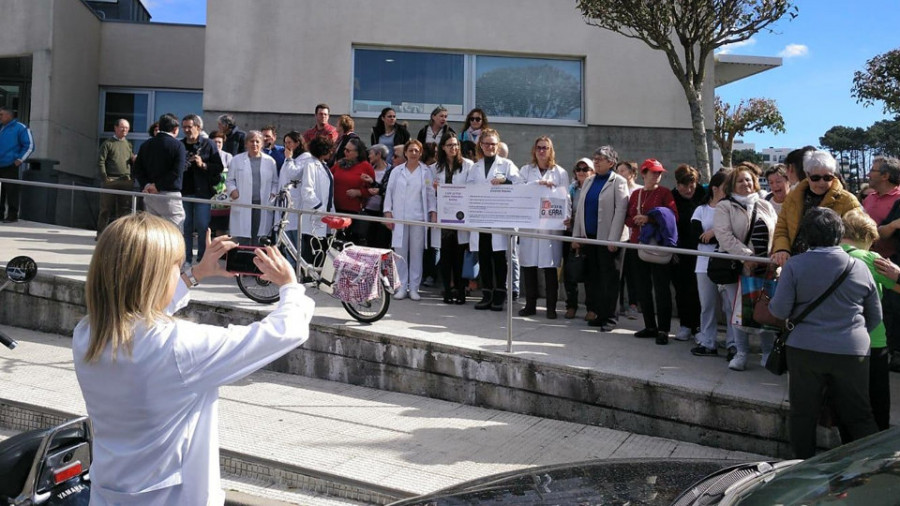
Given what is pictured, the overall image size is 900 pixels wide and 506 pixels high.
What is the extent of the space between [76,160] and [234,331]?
1641 cm

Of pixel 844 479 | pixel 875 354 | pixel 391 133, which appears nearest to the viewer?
pixel 844 479

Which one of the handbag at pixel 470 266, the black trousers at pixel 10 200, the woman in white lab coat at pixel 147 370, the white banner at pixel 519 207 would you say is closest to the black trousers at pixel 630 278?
the white banner at pixel 519 207

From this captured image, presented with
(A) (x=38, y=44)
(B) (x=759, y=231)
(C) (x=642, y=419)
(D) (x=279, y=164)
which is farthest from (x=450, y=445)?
(A) (x=38, y=44)

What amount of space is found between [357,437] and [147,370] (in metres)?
3.58

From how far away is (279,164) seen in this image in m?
10.2

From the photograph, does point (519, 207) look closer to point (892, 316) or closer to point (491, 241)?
point (491, 241)

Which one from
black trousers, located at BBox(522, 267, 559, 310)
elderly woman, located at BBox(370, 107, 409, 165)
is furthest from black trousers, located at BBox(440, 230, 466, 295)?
elderly woman, located at BBox(370, 107, 409, 165)

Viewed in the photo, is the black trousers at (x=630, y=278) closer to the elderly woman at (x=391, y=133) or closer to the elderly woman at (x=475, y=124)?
the elderly woman at (x=475, y=124)

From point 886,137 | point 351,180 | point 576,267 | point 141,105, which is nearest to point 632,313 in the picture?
point 576,267

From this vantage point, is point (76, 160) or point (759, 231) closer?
point (759, 231)

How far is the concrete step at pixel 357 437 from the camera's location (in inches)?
193

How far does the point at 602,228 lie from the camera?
26.0 ft

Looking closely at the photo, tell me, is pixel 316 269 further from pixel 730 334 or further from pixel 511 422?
pixel 730 334

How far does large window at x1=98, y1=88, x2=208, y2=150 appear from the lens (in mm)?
17969
